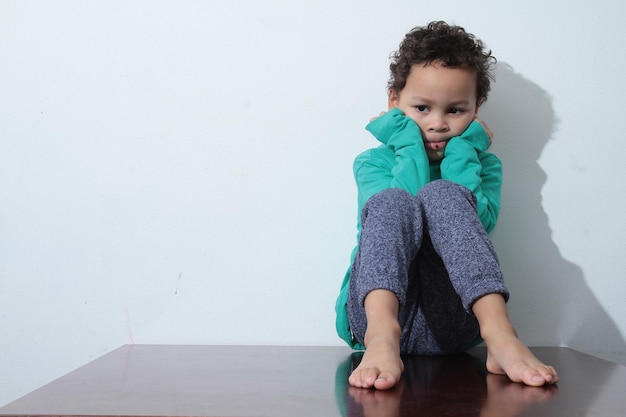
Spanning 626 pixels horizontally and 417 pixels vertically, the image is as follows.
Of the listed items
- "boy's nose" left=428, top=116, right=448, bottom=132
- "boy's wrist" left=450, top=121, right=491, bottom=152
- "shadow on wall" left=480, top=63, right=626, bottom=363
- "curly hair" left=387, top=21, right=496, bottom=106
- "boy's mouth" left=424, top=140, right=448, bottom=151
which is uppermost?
"curly hair" left=387, top=21, right=496, bottom=106

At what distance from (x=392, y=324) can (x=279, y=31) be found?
2.41 feet

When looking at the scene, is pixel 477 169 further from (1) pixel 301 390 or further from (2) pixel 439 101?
(1) pixel 301 390

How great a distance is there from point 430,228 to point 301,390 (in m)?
0.30

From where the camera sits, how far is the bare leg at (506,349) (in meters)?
0.89

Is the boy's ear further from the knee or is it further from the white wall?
the knee

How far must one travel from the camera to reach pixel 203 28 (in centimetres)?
146

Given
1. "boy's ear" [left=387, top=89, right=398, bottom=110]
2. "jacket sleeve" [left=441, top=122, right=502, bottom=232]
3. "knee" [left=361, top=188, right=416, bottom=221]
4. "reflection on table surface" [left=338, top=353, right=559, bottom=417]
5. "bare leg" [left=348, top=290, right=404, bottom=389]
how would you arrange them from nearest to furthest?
1. "reflection on table surface" [left=338, top=353, right=559, bottom=417]
2. "bare leg" [left=348, top=290, right=404, bottom=389]
3. "knee" [left=361, top=188, right=416, bottom=221]
4. "jacket sleeve" [left=441, top=122, right=502, bottom=232]
5. "boy's ear" [left=387, top=89, right=398, bottom=110]

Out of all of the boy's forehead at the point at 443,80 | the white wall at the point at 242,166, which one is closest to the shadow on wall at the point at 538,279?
the white wall at the point at 242,166

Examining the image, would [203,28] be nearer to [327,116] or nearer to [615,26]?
[327,116]

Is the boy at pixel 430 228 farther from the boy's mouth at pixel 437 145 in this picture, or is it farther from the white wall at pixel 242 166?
the white wall at pixel 242 166

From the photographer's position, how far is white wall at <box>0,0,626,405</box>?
1422 mm

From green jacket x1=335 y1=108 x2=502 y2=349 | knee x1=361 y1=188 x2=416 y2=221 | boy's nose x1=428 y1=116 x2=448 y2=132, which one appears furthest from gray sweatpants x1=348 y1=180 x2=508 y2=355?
boy's nose x1=428 y1=116 x2=448 y2=132

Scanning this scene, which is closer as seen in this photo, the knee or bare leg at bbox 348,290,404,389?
bare leg at bbox 348,290,404,389

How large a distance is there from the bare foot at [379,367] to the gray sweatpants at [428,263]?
0.25 ft
